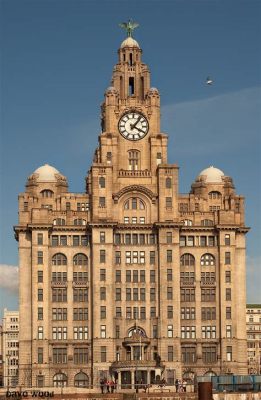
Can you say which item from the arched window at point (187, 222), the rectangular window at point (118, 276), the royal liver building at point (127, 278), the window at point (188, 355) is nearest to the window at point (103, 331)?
the royal liver building at point (127, 278)

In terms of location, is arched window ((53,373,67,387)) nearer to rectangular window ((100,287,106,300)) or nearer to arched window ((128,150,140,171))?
rectangular window ((100,287,106,300))

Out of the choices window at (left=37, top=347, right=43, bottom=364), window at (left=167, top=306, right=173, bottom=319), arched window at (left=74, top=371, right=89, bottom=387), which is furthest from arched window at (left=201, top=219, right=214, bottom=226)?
window at (left=37, top=347, right=43, bottom=364)

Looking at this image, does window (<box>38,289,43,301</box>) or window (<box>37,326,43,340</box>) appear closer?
window (<box>37,326,43,340</box>)

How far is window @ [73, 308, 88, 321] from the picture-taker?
605 ft

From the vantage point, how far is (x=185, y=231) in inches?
7446

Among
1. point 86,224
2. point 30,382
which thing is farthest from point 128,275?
point 30,382

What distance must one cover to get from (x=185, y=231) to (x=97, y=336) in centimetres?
2569

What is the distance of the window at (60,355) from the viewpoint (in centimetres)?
18288

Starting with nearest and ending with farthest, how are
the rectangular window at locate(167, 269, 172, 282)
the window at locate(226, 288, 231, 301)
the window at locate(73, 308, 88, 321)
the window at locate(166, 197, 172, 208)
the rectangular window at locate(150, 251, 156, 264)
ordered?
the window at locate(73, 308, 88, 321) → the rectangular window at locate(167, 269, 172, 282) → the rectangular window at locate(150, 251, 156, 264) → the window at locate(226, 288, 231, 301) → the window at locate(166, 197, 172, 208)

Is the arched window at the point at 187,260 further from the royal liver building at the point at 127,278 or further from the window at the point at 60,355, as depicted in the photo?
the window at the point at 60,355

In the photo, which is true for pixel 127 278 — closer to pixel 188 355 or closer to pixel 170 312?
pixel 170 312

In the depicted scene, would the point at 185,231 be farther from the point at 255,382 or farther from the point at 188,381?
→ the point at 255,382

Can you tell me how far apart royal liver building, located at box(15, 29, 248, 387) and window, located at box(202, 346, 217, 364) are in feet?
0.60

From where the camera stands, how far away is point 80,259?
186750mm
